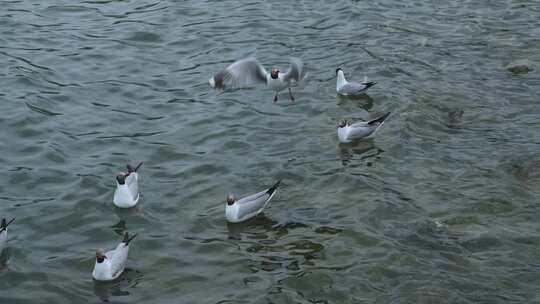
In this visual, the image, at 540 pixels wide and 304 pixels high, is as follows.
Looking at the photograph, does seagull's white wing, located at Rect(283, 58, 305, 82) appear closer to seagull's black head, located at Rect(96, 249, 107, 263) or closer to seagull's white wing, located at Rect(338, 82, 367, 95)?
seagull's white wing, located at Rect(338, 82, 367, 95)

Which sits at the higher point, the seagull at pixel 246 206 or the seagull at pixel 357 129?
the seagull at pixel 246 206

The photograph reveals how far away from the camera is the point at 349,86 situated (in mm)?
18391

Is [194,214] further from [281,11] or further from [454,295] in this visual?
[281,11]

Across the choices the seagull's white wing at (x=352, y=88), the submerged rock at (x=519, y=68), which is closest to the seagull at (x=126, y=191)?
the seagull's white wing at (x=352, y=88)

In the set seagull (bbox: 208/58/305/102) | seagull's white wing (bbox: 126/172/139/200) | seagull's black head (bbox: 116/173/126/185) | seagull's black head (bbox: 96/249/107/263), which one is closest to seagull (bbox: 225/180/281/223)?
seagull's white wing (bbox: 126/172/139/200)

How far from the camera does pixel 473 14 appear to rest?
2336 centimetres

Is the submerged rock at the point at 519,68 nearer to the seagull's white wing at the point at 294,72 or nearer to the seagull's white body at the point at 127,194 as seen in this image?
the seagull's white wing at the point at 294,72

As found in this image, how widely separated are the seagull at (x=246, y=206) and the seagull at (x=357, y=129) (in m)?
2.87

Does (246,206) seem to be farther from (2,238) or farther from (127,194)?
(2,238)

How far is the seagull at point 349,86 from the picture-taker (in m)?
18.4

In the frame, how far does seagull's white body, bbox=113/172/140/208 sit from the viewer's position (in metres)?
14.1

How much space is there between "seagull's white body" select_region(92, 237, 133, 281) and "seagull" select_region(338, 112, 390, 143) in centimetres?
553

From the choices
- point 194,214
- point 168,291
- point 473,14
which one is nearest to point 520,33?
point 473,14

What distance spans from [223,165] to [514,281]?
6.14m
